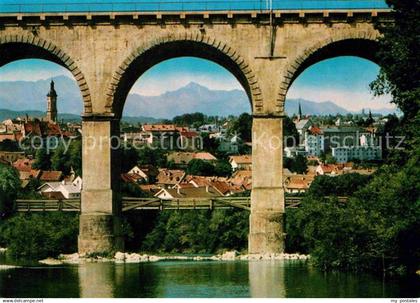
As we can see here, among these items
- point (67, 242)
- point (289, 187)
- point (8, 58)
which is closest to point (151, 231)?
point (67, 242)

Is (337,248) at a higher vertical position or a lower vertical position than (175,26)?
lower

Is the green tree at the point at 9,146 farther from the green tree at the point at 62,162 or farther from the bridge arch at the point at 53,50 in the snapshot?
the bridge arch at the point at 53,50

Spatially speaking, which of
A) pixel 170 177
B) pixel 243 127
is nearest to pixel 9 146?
pixel 170 177

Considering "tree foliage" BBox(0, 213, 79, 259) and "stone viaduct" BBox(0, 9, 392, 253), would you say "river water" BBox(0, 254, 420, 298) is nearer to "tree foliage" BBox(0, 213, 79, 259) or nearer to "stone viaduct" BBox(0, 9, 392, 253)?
"stone viaduct" BBox(0, 9, 392, 253)

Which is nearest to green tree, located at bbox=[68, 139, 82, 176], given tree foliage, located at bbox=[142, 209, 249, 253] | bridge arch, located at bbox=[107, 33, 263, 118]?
tree foliage, located at bbox=[142, 209, 249, 253]

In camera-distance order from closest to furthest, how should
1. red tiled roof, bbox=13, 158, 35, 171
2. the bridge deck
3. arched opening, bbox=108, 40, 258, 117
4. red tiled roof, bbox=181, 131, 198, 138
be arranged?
arched opening, bbox=108, 40, 258, 117, the bridge deck, red tiled roof, bbox=13, 158, 35, 171, red tiled roof, bbox=181, 131, 198, 138

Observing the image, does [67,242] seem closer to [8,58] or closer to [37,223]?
[37,223]

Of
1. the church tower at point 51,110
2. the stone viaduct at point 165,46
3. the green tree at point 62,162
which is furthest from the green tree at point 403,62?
the church tower at point 51,110
